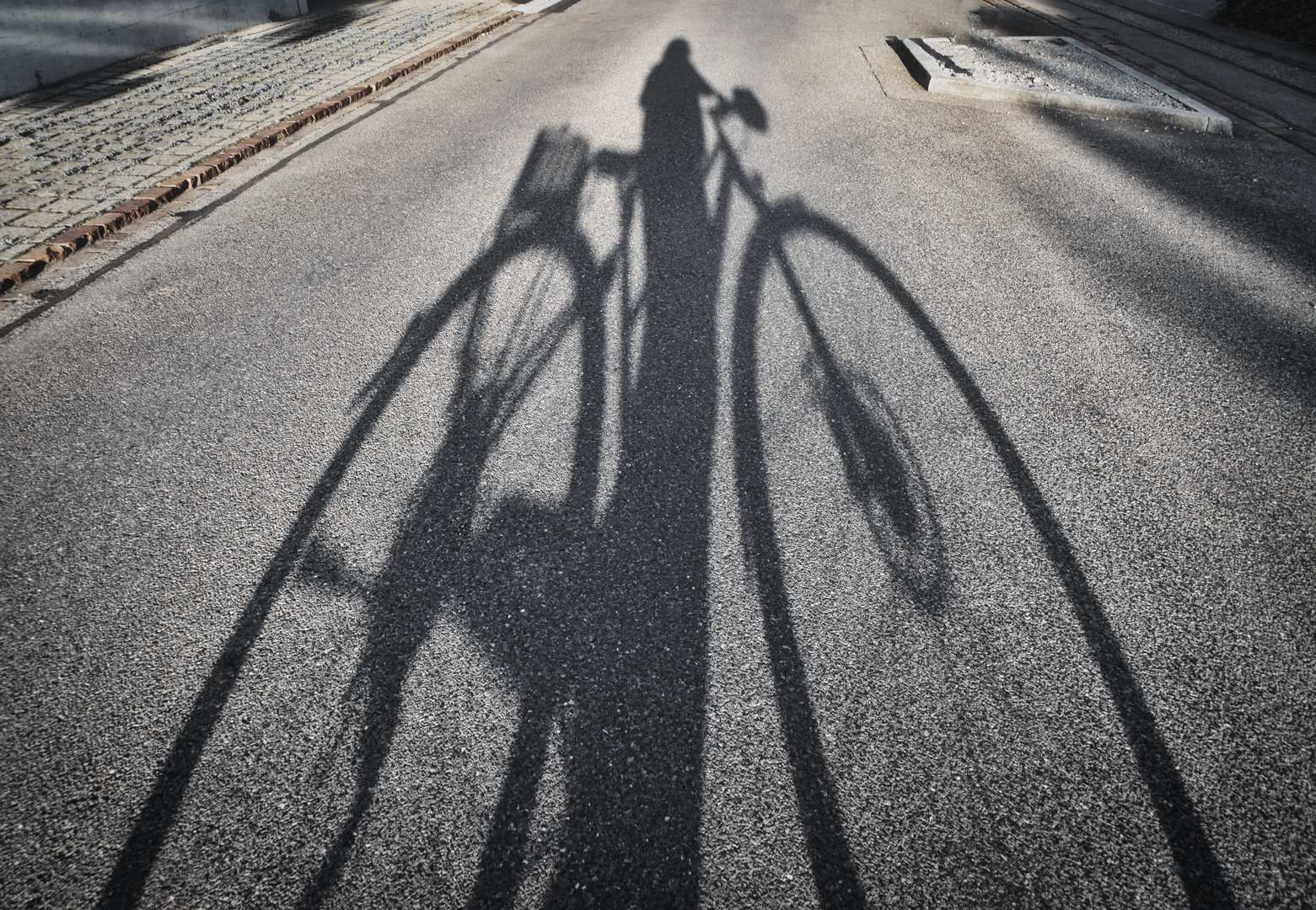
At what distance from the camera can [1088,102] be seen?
729 centimetres

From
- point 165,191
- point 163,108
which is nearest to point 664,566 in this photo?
point 165,191

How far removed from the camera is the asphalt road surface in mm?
1732

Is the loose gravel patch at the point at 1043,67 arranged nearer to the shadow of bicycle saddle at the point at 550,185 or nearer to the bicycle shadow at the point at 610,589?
the shadow of bicycle saddle at the point at 550,185

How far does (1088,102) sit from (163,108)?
10.2 meters

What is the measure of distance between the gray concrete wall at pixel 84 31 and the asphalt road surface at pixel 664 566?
17.3 ft

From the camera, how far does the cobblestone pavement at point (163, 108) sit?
4.94 meters

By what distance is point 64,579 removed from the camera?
2373 millimetres

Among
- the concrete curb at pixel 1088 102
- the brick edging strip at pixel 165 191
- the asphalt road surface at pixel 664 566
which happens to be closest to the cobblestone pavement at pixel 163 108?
the brick edging strip at pixel 165 191

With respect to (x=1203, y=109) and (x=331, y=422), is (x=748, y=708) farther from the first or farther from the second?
(x=1203, y=109)

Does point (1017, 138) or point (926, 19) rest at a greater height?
point (926, 19)

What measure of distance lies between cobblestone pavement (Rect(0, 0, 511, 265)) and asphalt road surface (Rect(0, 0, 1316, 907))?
1118 mm

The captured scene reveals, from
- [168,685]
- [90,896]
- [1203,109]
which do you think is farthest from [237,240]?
[1203,109]

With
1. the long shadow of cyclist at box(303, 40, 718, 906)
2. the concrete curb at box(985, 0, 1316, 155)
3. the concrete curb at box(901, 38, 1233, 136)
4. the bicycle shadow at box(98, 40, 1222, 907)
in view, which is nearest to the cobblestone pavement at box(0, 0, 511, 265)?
the bicycle shadow at box(98, 40, 1222, 907)

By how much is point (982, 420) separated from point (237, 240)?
200 inches
